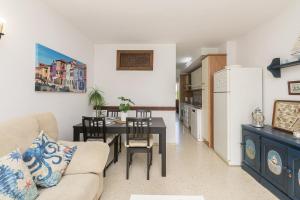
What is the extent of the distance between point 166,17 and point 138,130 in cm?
189

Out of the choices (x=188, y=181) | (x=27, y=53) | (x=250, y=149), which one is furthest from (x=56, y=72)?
(x=250, y=149)

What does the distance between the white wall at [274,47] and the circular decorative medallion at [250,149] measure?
569mm

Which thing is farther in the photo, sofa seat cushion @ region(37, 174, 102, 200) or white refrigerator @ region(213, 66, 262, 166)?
white refrigerator @ region(213, 66, 262, 166)

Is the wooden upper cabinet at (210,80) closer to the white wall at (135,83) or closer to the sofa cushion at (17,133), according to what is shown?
the white wall at (135,83)

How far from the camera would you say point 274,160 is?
2.33 m

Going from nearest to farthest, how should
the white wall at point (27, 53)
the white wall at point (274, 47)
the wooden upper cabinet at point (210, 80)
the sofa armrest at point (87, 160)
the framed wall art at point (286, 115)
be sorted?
the sofa armrest at point (87, 160) < the white wall at point (27, 53) < the framed wall art at point (286, 115) < the white wall at point (274, 47) < the wooden upper cabinet at point (210, 80)

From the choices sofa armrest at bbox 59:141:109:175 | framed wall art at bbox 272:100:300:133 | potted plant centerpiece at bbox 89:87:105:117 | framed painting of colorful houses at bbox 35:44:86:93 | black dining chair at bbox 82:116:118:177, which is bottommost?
sofa armrest at bbox 59:141:109:175

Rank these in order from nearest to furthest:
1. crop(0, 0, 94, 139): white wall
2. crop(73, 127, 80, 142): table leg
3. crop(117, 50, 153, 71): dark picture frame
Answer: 1. crop(0, 0, 94, 139): white wall
2. crop(73, 127, 80, 142): table leg
3. crop(117, 50, 153, 71): dark picture frame

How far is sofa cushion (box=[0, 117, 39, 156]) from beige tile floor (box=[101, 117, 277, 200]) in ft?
3.65

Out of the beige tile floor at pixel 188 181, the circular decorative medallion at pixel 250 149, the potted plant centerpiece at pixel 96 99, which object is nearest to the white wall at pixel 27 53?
Answer: the potted plant centerpiece at pixel 96 99

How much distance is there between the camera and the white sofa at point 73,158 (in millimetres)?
1515

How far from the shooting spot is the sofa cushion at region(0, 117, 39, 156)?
155 centimetres

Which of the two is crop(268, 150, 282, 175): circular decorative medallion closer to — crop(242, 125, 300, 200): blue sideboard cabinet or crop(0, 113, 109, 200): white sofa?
crop(242, 125, 300, 200): blue sideboard cabinet

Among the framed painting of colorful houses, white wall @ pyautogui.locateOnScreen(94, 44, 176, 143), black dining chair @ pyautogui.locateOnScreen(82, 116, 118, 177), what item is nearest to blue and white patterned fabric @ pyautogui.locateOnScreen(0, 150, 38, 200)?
the framed painting of colorful houses
